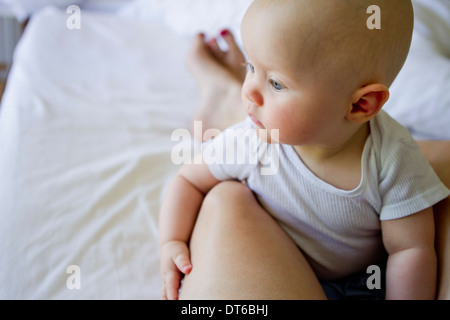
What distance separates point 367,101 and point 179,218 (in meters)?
0.34

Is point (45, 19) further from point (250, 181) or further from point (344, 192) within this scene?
point (344, 192)

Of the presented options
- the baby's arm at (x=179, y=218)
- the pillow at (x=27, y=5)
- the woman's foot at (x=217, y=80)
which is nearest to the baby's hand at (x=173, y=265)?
the baby's arm at (x=179, y=218)

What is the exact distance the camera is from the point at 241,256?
582 mm

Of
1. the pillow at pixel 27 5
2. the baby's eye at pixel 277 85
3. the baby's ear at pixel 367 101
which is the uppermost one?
the pillow at pixel 27 5

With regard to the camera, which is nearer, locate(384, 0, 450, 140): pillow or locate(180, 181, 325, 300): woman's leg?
locate(180, 181, 325, 300): woman's leg

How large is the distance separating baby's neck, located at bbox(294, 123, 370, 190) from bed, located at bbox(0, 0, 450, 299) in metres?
0.33

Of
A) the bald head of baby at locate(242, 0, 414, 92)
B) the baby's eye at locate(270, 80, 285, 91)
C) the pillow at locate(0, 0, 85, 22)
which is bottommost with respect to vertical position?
the baby's eye at locate(270, 80, 285, 91)

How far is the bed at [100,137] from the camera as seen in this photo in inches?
28.3

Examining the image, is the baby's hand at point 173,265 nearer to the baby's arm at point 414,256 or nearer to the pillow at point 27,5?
the baby's arm at point 414,256

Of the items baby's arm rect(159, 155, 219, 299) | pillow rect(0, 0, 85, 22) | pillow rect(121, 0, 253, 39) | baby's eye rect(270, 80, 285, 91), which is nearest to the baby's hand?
baby's arm rect(159, 155, 219, 299)

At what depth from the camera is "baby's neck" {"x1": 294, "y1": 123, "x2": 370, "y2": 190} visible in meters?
0.62

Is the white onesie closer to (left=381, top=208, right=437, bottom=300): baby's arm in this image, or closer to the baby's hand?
(left=381, top=208, right=437, bottom=300): baby's arm

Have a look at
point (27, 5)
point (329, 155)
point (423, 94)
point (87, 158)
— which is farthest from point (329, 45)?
point (27, 5)

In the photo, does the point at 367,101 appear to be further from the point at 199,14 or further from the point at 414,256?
the point at 199,14
